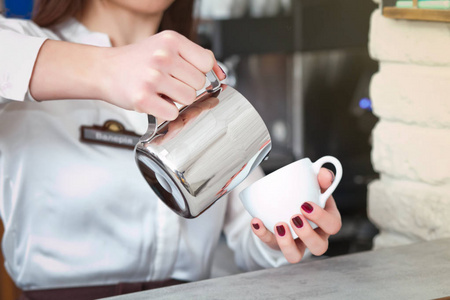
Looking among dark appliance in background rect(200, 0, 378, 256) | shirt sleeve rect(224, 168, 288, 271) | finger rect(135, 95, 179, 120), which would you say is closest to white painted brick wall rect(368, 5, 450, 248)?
shirt sleeve rect(224, 168, 288, 271)

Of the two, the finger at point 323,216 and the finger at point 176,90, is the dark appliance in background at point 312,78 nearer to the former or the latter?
the finger at point 323,216

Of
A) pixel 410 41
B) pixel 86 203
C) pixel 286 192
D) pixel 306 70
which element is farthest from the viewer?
pixel 306 70

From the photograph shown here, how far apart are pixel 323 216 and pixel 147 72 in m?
0.28

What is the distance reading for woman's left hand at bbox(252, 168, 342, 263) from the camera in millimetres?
739

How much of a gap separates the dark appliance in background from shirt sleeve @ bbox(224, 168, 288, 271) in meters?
0.91

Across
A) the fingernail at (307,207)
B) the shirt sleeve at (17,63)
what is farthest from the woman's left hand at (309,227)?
the shirt sleeve at (17,63)

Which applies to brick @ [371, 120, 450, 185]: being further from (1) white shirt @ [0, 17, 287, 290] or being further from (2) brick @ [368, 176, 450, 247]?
(1) white shirt @ [0, 17, 287, 290]

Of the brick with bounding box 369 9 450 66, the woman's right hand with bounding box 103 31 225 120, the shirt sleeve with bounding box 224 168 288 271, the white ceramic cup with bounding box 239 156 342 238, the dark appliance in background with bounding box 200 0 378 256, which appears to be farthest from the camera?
the dark appliance in background with bounding box 200 0 378 256

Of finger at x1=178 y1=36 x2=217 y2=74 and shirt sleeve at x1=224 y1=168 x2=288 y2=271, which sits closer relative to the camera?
finger at x1=178 y1=36 x2=217 y2=74

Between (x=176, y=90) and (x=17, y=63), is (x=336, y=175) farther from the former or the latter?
(x=17, y=63)

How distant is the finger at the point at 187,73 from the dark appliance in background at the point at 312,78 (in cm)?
149

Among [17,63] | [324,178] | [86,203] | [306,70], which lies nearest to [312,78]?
[306,70]

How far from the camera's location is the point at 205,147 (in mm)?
643

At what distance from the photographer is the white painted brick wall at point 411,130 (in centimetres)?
89
